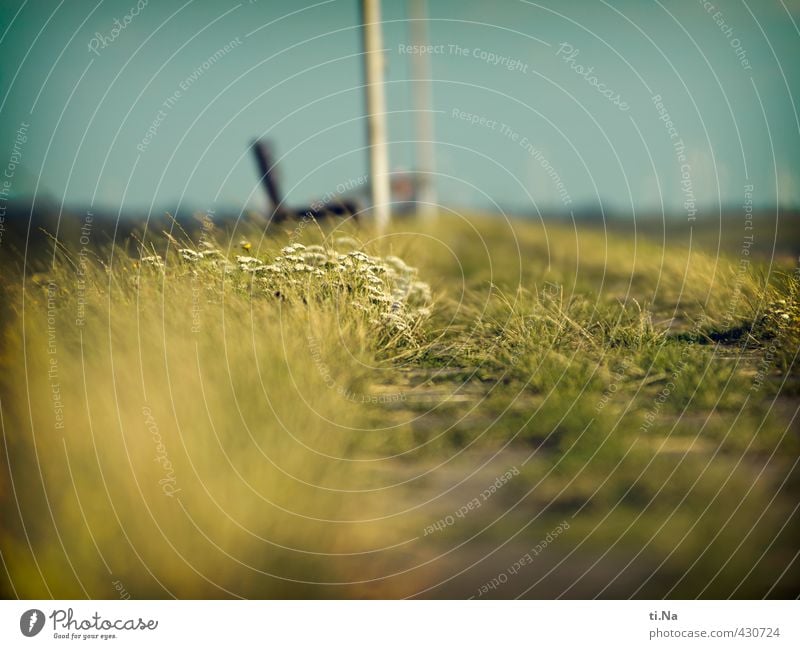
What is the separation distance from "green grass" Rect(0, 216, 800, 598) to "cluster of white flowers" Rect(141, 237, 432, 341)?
1 centimetres

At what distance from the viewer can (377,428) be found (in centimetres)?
213

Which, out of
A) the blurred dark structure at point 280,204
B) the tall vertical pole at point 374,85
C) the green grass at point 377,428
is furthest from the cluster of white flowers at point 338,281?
the tall vertical pole at point 374,85

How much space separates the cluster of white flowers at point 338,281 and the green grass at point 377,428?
0.01m

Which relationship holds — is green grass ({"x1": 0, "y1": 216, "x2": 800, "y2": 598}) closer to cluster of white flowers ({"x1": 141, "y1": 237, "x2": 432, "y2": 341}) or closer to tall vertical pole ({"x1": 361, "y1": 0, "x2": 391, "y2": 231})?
cluster of white flowers ({"x1": 141, "y1": 237, "x2": 432, "y2": 341})

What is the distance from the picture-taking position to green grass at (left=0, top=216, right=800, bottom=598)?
1.89 metres

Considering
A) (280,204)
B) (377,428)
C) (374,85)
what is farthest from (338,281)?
(374,85)

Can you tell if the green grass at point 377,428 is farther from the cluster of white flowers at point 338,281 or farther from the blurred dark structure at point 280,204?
the blurred dark structure at point 280,204

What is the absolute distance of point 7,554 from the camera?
6.73 ft

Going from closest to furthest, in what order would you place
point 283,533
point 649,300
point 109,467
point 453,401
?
point 283,533 → point 109,467 → point 453,401 → point 649,300

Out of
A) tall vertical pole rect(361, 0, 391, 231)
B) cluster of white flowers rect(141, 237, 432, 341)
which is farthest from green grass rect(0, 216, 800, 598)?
tall vertical pole rect(361, 0, 391, 231)

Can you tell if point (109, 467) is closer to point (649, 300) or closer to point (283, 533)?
point (283, 533)

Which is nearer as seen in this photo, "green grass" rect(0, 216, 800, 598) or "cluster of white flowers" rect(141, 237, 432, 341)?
"green grass" rect(0, 216, 800, 598)
